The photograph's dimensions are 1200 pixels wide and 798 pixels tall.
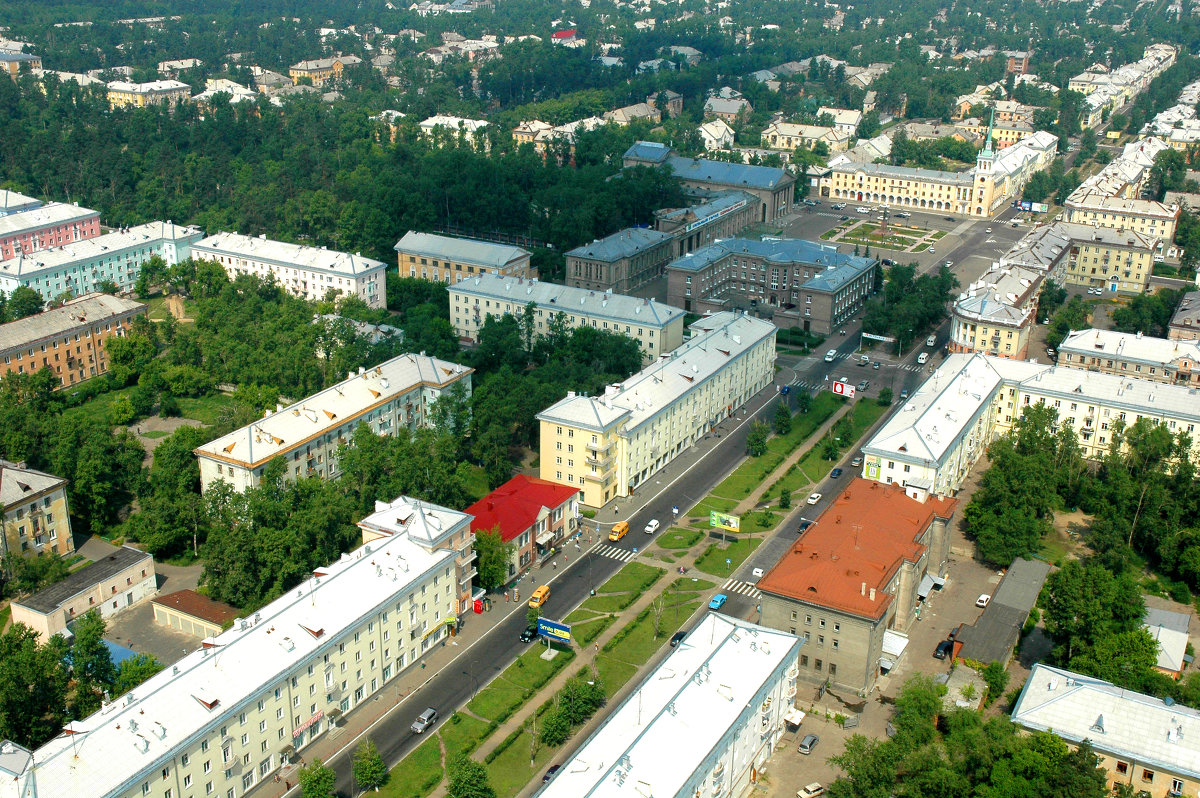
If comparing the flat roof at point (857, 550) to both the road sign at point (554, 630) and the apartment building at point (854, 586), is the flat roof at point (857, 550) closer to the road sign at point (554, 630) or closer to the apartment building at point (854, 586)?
the apartment building at point (854, 586)

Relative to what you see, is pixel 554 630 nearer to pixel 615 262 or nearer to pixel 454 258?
pixel 615 262

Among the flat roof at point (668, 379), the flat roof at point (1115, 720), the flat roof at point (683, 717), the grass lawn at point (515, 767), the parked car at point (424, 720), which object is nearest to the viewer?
the flat roof at point (683, 717)

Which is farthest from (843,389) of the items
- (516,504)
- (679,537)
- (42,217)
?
(42,217)

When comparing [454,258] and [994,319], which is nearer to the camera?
[994,319]

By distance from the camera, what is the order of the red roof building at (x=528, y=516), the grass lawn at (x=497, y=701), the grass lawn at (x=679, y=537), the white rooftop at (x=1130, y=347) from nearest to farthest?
the grass lawn at (x=497, y=701) < the red roof building at (x=528, y=516) < the grass lawn at (x=679, y=537) < the white rooftop at (x=1130, y=347)

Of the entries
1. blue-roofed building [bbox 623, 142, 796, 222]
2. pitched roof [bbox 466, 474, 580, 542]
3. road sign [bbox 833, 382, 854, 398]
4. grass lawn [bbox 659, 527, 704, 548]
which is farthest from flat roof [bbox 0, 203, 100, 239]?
road sign [bbox 833, 382, 854, 398]

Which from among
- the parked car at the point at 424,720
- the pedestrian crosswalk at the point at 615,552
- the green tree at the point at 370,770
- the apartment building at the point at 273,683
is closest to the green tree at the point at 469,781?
the green tree at the point at 370,770

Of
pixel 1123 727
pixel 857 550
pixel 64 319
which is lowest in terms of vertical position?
pixel 1123 727

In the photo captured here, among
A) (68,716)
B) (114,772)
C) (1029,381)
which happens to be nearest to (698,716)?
(114,772)
